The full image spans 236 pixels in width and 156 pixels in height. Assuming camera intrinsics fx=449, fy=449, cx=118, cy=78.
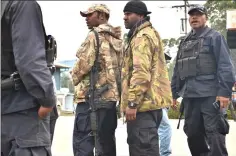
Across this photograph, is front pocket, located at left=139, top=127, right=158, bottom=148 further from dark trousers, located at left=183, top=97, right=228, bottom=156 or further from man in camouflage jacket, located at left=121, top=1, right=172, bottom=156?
dark trousers, located at left=183, top=97, right=228, bottom=156

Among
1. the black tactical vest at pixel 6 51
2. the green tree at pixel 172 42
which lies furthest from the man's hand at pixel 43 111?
the green tree at pixel 172 42

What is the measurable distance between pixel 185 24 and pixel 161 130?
2847 cm

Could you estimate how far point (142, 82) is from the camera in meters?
4.06

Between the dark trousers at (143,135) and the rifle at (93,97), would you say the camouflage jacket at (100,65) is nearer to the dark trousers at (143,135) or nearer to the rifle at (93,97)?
the rifle at (93,97)

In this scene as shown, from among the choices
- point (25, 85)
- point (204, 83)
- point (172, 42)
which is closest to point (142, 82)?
point (204, 83)

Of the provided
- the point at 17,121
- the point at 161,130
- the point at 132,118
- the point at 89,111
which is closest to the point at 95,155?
the point at 89,111

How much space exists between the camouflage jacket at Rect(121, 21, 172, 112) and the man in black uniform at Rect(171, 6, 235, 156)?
0.73 meters

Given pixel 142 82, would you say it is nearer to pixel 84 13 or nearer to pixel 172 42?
pixel 84 13

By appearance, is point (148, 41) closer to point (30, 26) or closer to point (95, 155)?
point (95, 155)


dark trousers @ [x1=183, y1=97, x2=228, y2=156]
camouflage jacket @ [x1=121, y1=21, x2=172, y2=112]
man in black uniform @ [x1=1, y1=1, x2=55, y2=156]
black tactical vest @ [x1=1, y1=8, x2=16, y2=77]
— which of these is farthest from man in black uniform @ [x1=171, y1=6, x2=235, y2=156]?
black tactical vest @ [x1=1, y1=8, x2=16, y2=77]

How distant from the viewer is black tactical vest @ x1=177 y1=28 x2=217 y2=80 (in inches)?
194

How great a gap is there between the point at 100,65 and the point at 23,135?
2010mm

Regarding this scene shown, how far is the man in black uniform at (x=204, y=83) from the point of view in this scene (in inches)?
189

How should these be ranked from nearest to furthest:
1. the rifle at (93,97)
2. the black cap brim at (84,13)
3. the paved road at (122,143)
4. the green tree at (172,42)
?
the rifle at (93,97), the black cap brim at (84,13), the paved road at (122,143), the green tree at (172,42)
